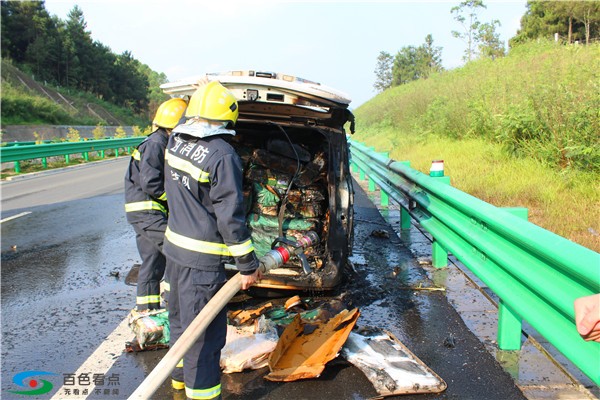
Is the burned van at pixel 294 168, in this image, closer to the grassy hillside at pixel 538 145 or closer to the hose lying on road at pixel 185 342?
the hose lying on road at pixel 185 342

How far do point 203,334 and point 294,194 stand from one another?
2603 mm

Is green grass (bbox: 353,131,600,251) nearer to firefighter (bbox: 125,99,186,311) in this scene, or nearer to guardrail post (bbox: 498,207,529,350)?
guardrail post (bbox: 498,207,529,350)

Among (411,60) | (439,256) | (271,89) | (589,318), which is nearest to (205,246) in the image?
(271,89)

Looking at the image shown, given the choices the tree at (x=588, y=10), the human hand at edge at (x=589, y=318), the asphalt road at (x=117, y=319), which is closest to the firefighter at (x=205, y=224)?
the asphalt road at (x=117, y=319)

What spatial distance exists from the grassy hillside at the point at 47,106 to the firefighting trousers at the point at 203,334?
132 feet

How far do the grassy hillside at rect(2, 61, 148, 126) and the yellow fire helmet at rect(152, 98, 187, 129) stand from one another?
38714mm

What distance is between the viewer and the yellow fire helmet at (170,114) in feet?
14.5

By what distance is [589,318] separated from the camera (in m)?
1.95

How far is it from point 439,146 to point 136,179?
910cm

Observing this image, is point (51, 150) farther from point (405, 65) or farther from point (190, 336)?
point (405, 65)

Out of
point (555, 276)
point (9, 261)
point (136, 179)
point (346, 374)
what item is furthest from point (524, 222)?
point (9, 261)

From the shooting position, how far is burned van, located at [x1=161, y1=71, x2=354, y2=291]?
167 inches

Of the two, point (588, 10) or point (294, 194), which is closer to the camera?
point (294, 194)

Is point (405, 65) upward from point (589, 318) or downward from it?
upward
